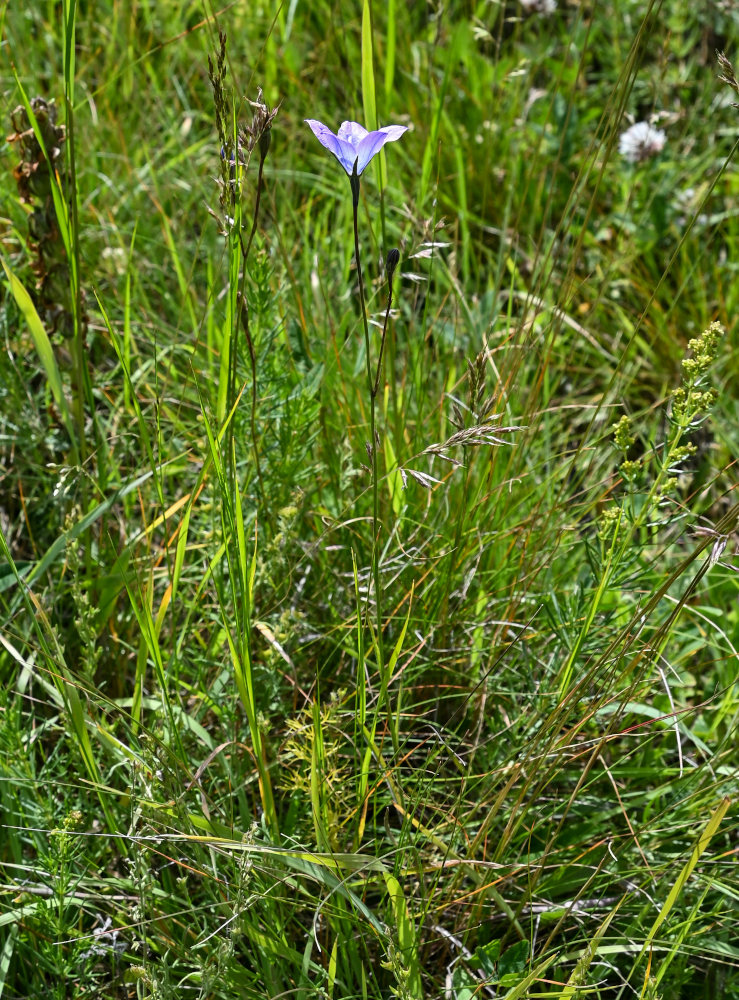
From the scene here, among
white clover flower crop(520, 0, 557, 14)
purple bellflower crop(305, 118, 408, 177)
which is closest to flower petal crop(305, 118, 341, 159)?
purple bellflower crop(305, 118, 408, 177)

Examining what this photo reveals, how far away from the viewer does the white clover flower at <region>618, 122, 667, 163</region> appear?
2650 mm

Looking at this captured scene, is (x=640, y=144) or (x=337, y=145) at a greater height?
(x=337, y=145)

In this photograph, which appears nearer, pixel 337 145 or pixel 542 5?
pixel 337 145

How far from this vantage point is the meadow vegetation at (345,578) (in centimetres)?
125

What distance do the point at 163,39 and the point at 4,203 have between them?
96cm

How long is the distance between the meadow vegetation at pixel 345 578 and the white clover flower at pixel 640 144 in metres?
0.02

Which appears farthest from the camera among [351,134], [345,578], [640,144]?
[640,144]

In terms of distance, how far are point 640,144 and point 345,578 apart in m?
1.69

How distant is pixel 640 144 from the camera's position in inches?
104

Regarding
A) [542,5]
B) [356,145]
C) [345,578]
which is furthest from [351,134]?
[542,5]

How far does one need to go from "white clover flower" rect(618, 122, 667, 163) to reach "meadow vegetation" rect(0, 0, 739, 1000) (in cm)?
2

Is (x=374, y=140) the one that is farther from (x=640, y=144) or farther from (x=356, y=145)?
(x=640, y=144)

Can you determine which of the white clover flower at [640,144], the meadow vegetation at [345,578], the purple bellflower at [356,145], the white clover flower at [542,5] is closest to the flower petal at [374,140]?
the purple bellflower at [356,145]

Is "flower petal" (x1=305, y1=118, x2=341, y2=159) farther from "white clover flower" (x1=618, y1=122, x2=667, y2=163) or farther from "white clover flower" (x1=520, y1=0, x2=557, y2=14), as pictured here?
"white clover flower" (x1=520, y1=0, x2=557, y2=14)
